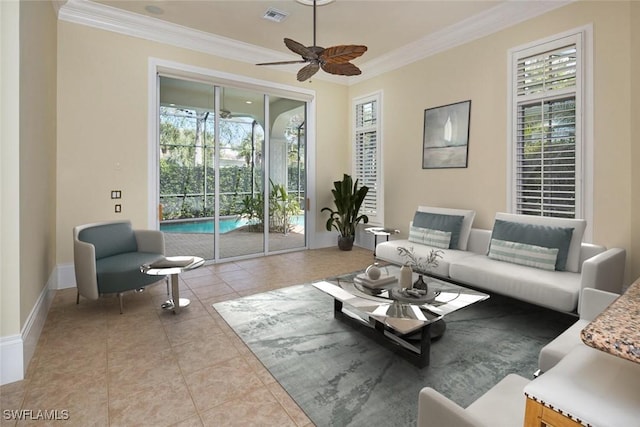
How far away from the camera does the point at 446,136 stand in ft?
15.9

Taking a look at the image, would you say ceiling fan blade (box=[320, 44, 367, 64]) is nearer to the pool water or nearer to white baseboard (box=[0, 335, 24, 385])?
the pool water

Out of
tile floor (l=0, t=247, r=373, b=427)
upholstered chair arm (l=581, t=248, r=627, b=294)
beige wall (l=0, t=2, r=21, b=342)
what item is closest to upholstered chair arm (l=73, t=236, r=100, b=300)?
tile floor (l=0, t=247, r=373, b=427)

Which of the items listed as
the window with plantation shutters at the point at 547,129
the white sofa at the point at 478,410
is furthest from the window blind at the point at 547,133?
the white sofa at the point at 478,410

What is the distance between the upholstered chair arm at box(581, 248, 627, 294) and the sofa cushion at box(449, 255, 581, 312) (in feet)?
0.51

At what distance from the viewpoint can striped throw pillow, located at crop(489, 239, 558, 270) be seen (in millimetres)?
3240

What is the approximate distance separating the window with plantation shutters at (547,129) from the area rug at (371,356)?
50.5 inches

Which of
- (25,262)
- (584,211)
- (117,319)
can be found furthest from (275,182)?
(584,211)

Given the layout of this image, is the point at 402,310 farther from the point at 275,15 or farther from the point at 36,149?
the point at 275,15

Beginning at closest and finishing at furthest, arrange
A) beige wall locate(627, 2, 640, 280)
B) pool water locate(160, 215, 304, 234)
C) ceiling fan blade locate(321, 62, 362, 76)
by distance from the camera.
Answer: beige wall locate(627, 2, 640, 280)
ceiling fan blade locate(321, 62, 362, 76)
pool water locate(160, 215, 304, 234)

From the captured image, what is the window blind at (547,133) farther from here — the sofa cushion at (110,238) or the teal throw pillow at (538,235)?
the sofa cushion at (110,238)

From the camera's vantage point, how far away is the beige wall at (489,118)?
3.24m

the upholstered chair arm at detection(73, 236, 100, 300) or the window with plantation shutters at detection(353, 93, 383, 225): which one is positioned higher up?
the window with plantation shutters at detection(353, 93, 383, 225)

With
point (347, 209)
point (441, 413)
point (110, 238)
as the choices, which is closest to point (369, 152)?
point (347, 209)

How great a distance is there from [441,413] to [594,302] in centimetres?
160
